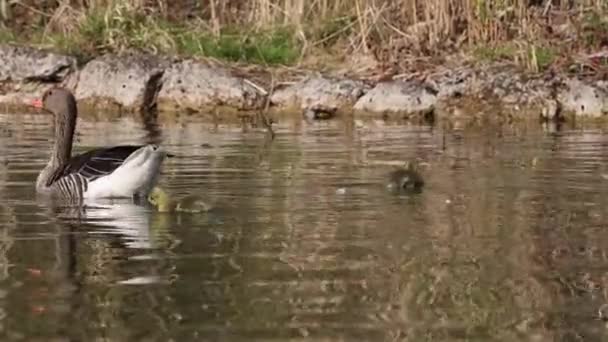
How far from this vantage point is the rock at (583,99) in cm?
2042

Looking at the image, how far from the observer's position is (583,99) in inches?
812

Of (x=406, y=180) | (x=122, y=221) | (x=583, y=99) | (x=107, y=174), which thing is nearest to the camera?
(x=122, y=221)

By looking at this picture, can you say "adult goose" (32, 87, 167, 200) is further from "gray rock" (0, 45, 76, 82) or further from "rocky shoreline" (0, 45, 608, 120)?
"gray rock" (0, 45, 76, 82)

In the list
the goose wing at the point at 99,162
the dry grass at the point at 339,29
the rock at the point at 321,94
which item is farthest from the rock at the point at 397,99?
the goose wing at the point at 99,162

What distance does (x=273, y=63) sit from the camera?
23.1m

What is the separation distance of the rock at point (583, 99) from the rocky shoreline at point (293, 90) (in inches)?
0.5

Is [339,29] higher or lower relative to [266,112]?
higher

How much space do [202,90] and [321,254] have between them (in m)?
13.1

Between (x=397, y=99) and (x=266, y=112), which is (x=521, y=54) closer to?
(x=397, y=99)

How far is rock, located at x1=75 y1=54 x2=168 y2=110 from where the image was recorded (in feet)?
74.2

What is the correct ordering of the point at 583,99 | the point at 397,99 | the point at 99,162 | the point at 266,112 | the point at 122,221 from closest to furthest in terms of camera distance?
the point at 122,221
the point at 99,162
the point at 583,99
the point at 397,99
the point at 266,112

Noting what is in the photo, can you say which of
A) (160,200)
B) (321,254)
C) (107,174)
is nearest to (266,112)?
(107,174)

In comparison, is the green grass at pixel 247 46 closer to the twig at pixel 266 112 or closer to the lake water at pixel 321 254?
the twig at pixel 266 112

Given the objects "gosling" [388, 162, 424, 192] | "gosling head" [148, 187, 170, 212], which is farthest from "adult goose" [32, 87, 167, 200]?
"gosling" [388, 162, 424, 192]
